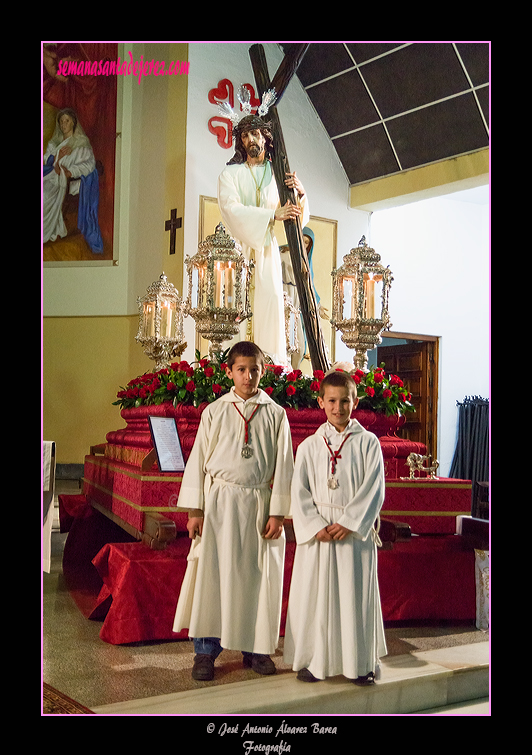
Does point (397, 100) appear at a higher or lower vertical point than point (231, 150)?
higher

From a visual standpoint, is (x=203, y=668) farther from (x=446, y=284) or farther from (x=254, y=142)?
(x=446, y=284)

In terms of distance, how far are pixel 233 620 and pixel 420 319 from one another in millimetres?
9312

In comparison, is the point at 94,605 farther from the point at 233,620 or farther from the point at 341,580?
the point at 341,580

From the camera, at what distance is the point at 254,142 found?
20.3 feet

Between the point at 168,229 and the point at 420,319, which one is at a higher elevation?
the point at 168,229

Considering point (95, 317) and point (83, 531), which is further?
point (95, 317)

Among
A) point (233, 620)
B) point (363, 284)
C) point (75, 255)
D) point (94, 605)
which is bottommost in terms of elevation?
point (94, 605)

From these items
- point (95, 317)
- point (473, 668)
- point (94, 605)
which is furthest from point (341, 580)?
point (95, 317)

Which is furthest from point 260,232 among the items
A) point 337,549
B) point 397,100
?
point 397,100

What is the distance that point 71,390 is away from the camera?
429 inches

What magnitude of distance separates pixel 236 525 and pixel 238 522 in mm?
18

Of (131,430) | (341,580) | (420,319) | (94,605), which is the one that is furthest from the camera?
(420,319)

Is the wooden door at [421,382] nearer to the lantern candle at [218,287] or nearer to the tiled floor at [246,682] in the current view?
the lantern candle at [218,287]
